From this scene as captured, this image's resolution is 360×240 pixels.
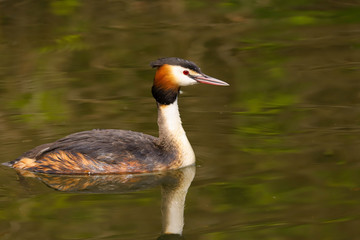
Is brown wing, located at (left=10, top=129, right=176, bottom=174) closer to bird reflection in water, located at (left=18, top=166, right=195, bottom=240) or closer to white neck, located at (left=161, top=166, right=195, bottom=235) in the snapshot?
bird reflection in water, located at (left=18, top=166, right=195, bottom=240)

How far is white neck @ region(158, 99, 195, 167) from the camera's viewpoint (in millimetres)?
8828

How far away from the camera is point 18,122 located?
1038 cm

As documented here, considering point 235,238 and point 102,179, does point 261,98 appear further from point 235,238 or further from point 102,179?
point 235,238

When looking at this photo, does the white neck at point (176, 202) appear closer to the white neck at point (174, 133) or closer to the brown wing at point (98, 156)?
the white neck at point (174, 133)

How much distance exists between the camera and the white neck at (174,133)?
883cm

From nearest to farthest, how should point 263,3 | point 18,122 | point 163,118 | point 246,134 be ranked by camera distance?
point 163,118, point 246,134, point 18,122, point 263,3

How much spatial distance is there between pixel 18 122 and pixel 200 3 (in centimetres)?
742

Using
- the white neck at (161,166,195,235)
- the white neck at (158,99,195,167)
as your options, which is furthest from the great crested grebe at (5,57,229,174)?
the white neck at (161,166,195,235)

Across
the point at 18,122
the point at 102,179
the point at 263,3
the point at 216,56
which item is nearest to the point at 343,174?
the point at 102,179

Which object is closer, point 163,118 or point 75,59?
point 163,118

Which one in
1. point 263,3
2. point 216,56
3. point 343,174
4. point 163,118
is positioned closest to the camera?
point 343,174

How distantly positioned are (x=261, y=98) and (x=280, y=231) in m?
4.47

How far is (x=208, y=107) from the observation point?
427 inches

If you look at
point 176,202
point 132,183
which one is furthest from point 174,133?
point 176,202
